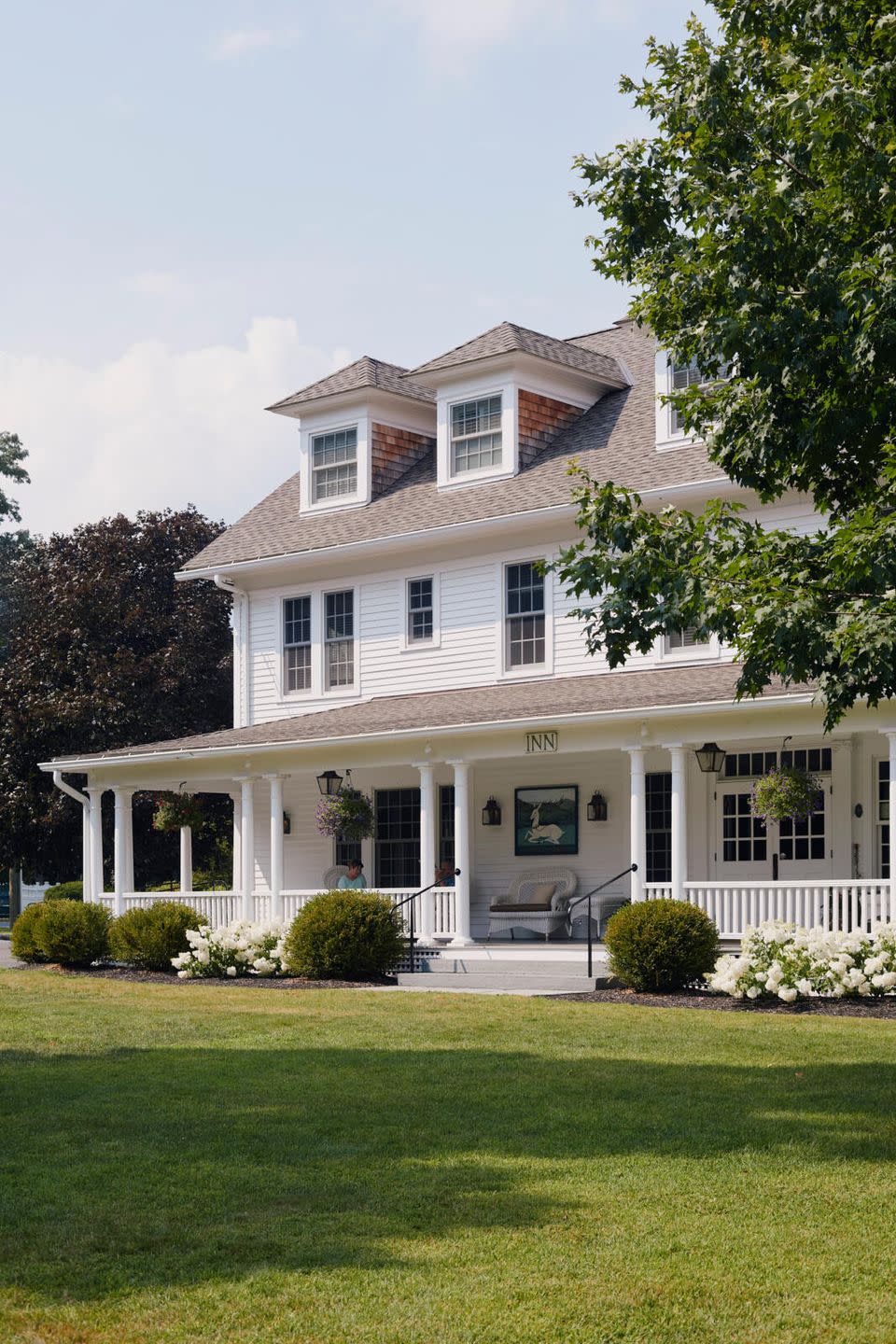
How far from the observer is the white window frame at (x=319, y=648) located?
80.6ft

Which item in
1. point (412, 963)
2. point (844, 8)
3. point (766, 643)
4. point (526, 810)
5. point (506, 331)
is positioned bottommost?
point (412, 963)

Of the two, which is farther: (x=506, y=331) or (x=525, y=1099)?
(x=506, y=331)

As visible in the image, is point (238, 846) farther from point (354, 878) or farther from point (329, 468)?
point (329, 468)

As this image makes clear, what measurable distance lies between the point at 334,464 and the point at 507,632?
486 centimetres

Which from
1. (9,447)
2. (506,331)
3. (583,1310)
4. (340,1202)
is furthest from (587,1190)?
(9,447)

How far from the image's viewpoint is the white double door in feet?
67.0

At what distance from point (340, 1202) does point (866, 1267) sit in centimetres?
235

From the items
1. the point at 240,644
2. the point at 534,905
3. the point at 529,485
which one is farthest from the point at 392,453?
the point at 534,905

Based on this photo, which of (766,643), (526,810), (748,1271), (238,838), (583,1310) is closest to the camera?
(583,1310)

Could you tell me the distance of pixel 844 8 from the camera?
33.4 ft

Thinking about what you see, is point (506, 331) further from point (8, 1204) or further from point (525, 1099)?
point (8, 1204)

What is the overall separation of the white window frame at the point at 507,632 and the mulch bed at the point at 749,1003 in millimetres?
6584

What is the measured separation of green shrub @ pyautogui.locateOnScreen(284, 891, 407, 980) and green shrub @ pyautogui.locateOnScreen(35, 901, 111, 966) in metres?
4.41

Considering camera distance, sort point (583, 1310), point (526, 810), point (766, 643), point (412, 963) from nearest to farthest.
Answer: point (583, 1310)
point (766, 643)
point (412, 963)
point (526, 810)
